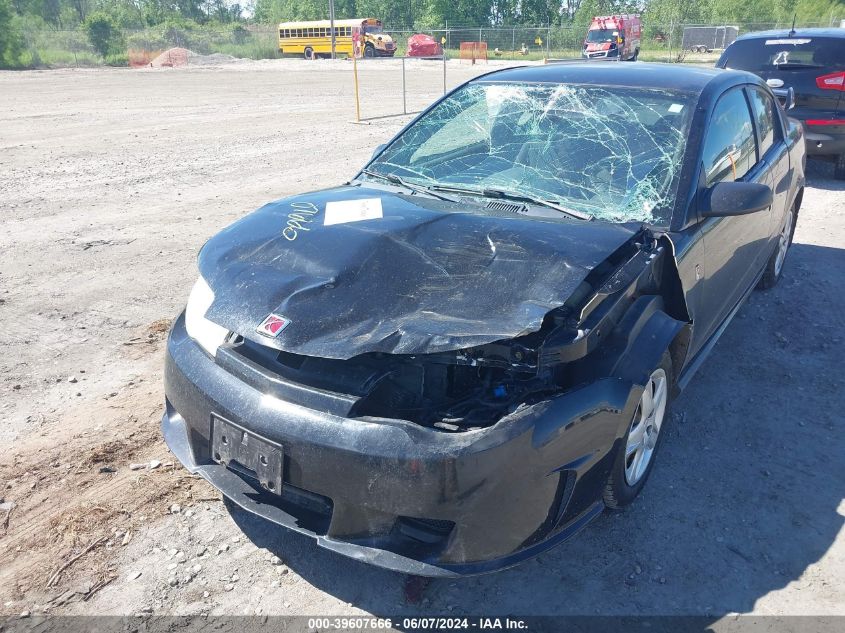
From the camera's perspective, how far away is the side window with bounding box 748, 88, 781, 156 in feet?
15.0

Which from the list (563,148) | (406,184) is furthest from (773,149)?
(406,184)

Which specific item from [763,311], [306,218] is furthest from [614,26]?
[306,218]

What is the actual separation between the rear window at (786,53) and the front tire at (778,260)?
3590 millimetres

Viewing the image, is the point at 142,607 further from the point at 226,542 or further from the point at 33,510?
the point at 33,510

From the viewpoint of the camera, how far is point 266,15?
3708 inches

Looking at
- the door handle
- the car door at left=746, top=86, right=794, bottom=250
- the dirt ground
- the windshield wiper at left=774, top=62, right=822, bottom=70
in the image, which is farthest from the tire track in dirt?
the windshield wiper at left=774, top=62, right=822, bottom=70

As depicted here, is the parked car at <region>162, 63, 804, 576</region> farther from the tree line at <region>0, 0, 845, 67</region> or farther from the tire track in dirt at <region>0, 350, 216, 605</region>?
the tree line at <region>0, 0, 845, 67</region>

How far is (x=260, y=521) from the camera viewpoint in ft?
9.86

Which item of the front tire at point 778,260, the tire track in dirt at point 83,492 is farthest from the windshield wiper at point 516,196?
the front tire at point 778,260

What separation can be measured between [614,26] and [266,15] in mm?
71620

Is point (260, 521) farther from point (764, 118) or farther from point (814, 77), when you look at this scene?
point (814, 77)

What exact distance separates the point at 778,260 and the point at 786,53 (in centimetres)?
464

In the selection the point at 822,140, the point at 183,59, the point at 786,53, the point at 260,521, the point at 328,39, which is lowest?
the point at 183,59

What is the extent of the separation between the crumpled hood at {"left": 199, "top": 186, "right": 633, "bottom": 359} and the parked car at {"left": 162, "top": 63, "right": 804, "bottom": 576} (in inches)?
0.4
